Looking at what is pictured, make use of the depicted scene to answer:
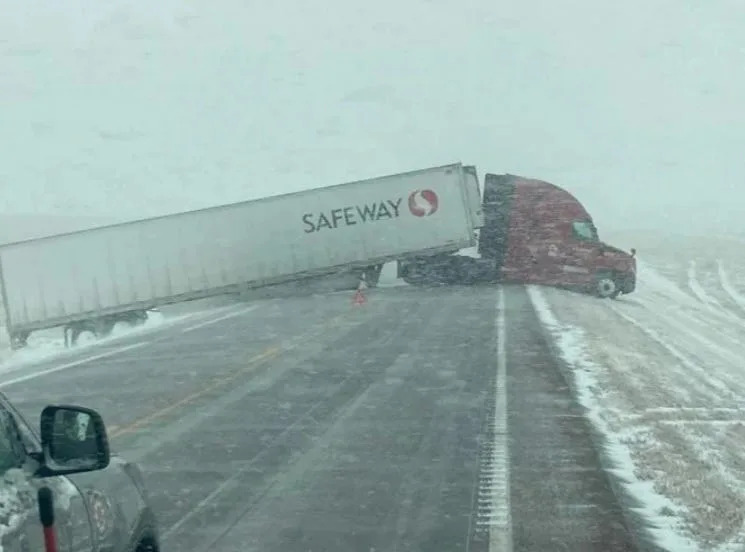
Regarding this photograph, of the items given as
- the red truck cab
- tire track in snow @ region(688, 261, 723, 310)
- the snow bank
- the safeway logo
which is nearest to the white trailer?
the safeway logo

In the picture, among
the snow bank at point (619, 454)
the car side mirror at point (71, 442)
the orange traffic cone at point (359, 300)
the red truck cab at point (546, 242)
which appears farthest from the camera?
the red truck cab at point (546, 242)

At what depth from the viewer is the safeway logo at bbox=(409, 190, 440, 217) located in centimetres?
3616

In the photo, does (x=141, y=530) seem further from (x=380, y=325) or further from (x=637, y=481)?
(x=380, y=325)

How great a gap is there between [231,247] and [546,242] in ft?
32.5

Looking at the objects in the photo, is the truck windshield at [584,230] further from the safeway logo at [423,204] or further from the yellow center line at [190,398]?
the yellow center line at [190,398]

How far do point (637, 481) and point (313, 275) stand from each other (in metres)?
26.4

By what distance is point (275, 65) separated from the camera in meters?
145

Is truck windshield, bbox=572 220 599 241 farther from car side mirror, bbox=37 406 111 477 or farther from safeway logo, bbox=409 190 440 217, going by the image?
car side mirror, bbox=37 406 111 477

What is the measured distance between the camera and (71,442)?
143 inches

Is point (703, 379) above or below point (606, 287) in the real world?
below

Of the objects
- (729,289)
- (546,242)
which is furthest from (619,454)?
(729,289)

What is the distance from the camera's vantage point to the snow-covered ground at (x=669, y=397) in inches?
345

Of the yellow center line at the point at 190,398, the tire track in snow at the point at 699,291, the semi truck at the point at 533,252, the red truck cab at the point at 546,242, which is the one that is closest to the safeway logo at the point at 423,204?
the semi truck at the point at 533,252

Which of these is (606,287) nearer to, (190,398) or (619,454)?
(190,398)
